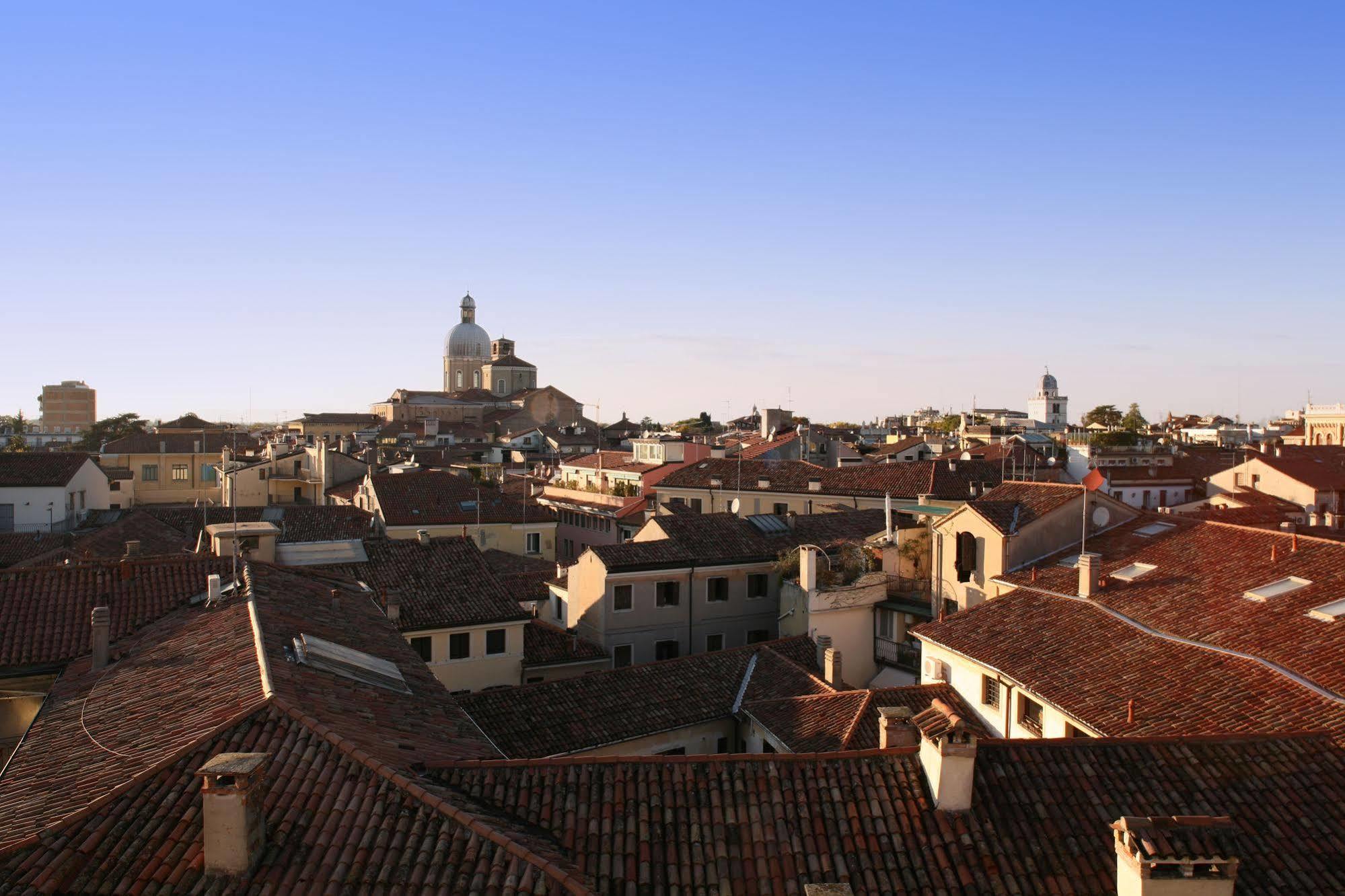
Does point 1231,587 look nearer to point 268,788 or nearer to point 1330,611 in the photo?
point 1330,611

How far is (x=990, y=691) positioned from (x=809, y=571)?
8.11m

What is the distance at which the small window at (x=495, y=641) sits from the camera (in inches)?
888

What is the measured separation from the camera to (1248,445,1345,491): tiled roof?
4403 cm

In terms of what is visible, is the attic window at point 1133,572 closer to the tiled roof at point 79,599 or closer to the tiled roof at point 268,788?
the tiled roof at point 268,788

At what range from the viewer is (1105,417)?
94.6m

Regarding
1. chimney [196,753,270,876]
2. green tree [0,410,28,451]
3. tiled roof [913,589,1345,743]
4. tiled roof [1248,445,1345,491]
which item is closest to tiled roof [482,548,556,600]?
tiled roof [913,589,1345,743]

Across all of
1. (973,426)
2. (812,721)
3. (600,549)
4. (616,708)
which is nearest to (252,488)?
(600,549)

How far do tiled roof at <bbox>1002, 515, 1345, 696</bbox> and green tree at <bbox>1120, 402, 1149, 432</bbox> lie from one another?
74345 millimetres

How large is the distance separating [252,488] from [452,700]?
47981 mm

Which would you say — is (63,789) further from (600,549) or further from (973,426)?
(973,426)

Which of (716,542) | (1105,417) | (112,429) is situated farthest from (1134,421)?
(112,429)

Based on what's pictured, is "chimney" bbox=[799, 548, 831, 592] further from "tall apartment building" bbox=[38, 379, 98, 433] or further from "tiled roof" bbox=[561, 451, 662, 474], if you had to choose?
"tall apartment building" bbox=[38, 379, 98, 433]

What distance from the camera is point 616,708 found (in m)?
18.8

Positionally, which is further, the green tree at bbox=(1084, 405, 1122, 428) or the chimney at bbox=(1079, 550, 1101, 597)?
the green tree at bbox=(1084, 405, 1122, 428)
